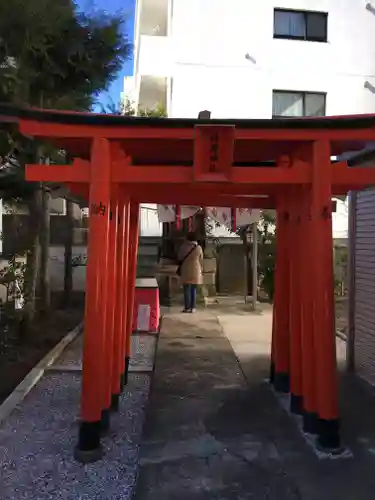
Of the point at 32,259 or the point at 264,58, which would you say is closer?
the point at 32,259

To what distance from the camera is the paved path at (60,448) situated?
3559 millimetres

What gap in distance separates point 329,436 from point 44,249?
20.1ft

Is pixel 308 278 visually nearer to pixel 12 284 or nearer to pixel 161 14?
pixel 12 284

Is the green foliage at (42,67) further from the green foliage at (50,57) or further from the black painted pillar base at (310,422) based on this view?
the black painted pillar base at (310,422)

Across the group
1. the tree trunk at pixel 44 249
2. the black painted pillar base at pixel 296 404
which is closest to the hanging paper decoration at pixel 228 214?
the tree trunk at pixel 44 249

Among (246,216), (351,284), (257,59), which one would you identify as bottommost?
(351,284)

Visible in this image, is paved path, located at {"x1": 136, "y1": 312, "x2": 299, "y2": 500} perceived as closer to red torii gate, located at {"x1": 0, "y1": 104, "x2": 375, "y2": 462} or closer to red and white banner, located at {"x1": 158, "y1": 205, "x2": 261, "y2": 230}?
red torii gate, located at {"x1": 0, "y1": 104, "x2": 375, "y2": 462}

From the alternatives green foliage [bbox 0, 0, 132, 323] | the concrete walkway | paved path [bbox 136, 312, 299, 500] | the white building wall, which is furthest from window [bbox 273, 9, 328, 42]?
paved path [bbox 136, 312, 299, 500]

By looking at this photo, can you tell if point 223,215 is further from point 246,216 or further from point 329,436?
point 329,436

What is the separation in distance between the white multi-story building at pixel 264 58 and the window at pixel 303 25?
0.03 metres

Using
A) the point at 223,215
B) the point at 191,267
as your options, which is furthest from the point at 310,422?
the point at 223,215

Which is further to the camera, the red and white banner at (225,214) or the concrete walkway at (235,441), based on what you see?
the red and white banner at (225,214)

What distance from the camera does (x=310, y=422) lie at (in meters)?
4.53

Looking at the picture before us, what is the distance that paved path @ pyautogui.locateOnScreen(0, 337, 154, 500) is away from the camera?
3559mm
